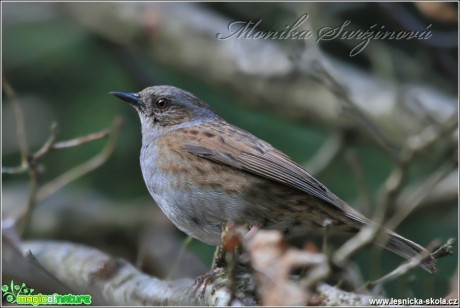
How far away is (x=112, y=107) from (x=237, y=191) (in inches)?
158

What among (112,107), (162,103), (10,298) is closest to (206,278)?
(10,298)

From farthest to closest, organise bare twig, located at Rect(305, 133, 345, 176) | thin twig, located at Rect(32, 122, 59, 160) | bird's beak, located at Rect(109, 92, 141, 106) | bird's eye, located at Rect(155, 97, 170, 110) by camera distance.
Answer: bare twig, located at Rect(305, 133, 345, 176)
bird's eye, located at Rect(155, 97, 170, 110)
bird's beak, located at Rect(109, 92, 141, 106)
thin twig, located at Rect(32, 122, 59, 160)

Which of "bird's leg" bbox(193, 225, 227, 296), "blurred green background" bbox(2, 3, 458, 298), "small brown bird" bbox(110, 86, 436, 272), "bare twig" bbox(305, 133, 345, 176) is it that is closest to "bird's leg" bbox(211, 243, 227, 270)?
"bird's leg" bbox(193, 225, 227, 296)

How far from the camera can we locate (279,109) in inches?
326

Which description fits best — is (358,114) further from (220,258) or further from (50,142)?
A: (50,142)

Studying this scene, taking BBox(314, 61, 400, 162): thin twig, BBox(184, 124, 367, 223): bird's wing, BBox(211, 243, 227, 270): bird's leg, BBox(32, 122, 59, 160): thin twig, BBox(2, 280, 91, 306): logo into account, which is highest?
BBox(314, 61, 400, 162): thin twig

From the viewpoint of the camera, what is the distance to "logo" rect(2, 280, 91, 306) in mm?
4219

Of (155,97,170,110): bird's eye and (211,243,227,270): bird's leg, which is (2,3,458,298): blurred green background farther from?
(211,243,227,270): bird's leg

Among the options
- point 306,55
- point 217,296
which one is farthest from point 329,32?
point 217,296

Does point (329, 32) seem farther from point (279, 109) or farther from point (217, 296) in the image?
point (217, 296)

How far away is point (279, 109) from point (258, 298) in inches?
184

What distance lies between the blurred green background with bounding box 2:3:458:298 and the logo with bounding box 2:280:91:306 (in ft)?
10.8

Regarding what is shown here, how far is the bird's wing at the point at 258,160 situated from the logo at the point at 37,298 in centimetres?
140

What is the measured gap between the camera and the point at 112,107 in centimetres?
867
